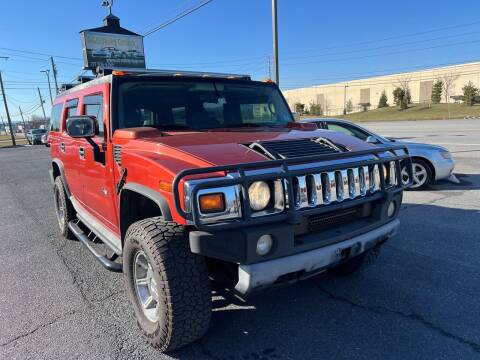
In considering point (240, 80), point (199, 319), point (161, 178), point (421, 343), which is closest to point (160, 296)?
point (199, 319)

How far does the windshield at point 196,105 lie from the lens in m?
3.38

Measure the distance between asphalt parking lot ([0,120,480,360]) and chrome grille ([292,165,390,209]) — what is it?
1.05 meters

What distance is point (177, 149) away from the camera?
8.63 feet

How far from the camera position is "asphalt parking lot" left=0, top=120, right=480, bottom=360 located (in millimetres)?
2662

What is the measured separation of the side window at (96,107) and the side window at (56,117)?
1.51 m

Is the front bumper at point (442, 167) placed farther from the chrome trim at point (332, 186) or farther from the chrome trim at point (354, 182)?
the chrome trim at point (332, 186)

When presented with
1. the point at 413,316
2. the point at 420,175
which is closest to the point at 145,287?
the point at 413,316

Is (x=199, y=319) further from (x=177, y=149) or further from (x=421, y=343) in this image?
(x=421, y=343)

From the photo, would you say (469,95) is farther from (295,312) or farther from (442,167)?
(295,312)

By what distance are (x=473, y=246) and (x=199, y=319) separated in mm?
3577

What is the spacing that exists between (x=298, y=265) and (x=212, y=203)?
2.26ft

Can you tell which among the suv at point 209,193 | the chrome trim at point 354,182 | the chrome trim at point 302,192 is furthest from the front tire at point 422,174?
the chrome trim at point 302,192

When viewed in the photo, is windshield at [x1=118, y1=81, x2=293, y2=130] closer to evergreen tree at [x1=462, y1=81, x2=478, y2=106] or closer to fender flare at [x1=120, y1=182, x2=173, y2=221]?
fender flare at [x1=120, y1=182, x2=173, y2=221]

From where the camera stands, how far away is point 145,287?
2.92 meters
